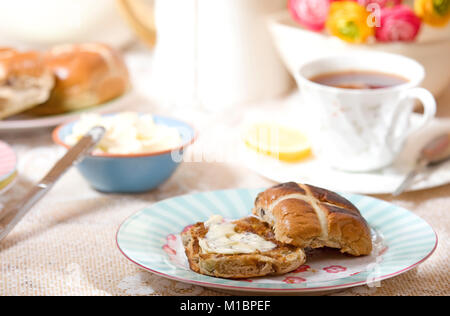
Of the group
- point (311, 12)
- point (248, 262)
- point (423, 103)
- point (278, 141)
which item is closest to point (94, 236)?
point (248, 262)

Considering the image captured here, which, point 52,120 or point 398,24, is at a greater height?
point 398,24

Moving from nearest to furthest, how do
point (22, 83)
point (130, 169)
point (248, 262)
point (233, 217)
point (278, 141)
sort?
point (248, 262) → point (233, 217) → point (130, 169) → point (278, 141) → point (22, 83)

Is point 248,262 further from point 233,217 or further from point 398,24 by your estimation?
point 398,24

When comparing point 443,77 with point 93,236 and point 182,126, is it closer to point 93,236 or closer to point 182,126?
point 182,126

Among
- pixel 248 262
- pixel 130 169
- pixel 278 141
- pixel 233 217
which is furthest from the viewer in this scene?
Result: pixel 278 141

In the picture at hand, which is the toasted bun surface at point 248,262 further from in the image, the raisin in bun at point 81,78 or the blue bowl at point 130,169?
the raisin in bun at point 81,78

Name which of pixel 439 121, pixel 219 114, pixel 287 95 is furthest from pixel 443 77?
pixel 219 114

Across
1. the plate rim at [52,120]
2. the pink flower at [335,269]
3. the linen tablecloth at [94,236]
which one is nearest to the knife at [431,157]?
the linen tablecloth at [94,236]
